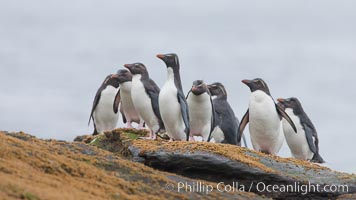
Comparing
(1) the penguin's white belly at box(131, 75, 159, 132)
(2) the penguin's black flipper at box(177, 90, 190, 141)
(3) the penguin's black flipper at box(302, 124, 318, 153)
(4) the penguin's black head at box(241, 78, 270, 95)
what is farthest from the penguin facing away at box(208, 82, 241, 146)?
(2) the penguin's black flipper at box(177, 90, 190, 141)

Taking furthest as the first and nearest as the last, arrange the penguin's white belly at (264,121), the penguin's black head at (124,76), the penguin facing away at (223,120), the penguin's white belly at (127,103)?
the penguin facing away at (223,120), the penguin's black head at (124,76), the penguin's white belly at (127,103), the penguin's white belly at (264,121)

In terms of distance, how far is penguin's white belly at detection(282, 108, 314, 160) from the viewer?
67.5 ft

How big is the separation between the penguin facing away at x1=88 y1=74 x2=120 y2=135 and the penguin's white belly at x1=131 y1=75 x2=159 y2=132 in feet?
12.9

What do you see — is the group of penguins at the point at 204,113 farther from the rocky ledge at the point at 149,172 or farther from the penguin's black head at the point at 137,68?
the rocky ledge at the point at 149,172

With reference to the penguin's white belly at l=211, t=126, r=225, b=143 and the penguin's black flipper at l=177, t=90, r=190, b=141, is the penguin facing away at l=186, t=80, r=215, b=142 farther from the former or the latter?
the penguin's white belly at l=211, t=126, r=225, b=143

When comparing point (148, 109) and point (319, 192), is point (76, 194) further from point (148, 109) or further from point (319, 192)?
point (148, 109)

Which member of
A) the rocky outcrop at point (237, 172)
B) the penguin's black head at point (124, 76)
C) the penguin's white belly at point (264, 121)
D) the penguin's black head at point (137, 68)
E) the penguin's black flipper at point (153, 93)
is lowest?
the rocky outcrop at point (237, 172)

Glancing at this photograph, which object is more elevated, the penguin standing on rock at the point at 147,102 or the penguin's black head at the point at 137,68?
the penguin's black head at the point at 137,68

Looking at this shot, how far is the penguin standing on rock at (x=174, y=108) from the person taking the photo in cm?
1745

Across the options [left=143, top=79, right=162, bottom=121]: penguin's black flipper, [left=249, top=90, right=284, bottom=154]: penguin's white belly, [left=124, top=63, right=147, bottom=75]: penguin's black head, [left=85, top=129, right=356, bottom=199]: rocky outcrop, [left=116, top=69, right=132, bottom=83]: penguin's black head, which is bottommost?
[left=85, top=129, right=356, bottom=199]: rocky outcrop

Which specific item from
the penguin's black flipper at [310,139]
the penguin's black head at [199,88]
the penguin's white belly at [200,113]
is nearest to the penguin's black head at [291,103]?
the penguin's black flipper at [310,139]

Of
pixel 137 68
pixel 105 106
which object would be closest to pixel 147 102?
pixel 137 68

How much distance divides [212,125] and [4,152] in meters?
10.1

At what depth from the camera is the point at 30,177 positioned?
9.35 meters
